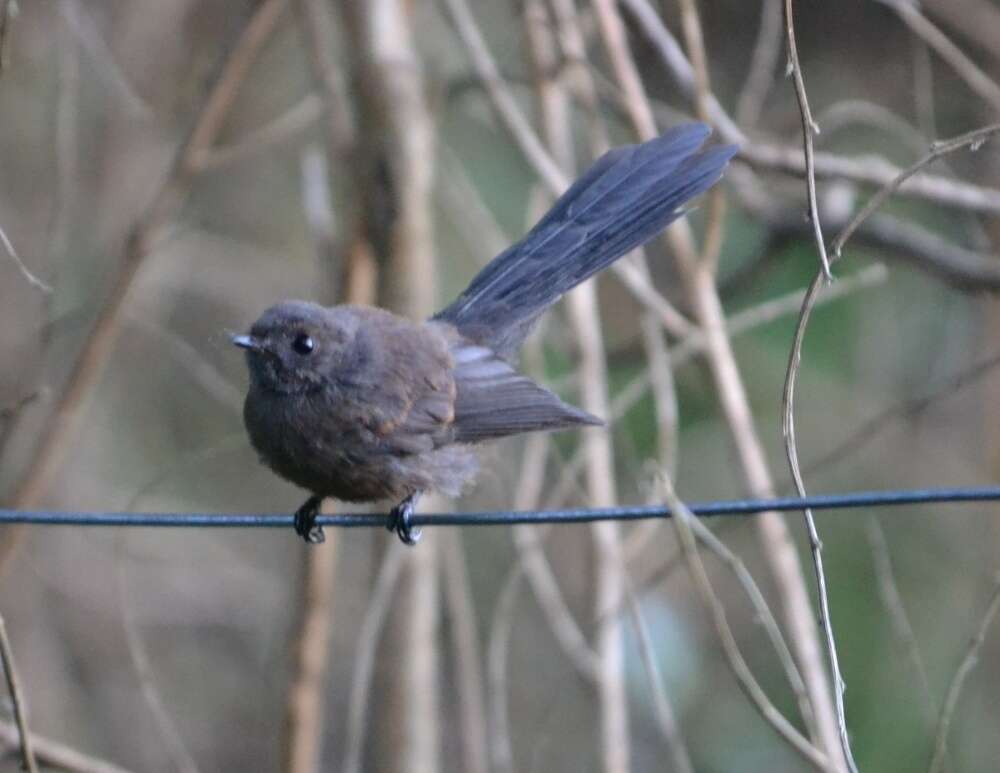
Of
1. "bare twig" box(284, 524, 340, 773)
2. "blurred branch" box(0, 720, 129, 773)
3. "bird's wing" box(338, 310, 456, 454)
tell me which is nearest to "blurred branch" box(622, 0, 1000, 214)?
"bird's wing" box(338, 310, 456, 454)

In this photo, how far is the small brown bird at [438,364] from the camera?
3957 millimetres

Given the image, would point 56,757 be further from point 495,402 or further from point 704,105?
point 704,105

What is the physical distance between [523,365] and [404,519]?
1.97 metres

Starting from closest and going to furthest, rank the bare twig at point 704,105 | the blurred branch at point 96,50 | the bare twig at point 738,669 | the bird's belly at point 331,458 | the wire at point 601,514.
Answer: the wire at point 601,514
the bare twig at point 738,669
the bird's belly at point 331,458
the bare twig at point 704,105
the blurred branch at point 96,50

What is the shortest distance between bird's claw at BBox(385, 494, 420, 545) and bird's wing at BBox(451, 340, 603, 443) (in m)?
0.24

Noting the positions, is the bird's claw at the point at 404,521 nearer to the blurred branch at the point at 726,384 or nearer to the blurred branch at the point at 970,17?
the blurred branch at the point at 726,384

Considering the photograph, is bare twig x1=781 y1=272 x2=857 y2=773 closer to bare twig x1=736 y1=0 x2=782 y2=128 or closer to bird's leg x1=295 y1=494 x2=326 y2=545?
bird's leg x1=295 y1=494 x2=326 y2=545

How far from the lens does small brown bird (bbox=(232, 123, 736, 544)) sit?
13.0ft

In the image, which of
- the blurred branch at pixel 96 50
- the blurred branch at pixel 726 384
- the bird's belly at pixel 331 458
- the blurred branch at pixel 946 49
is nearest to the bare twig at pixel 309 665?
the bird's belly at pixel 331 458

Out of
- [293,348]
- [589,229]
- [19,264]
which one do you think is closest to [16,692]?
[19,264]

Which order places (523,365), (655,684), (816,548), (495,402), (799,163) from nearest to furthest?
(816,548) → (655,684) → (495,402) → (799,163) → (523,365)

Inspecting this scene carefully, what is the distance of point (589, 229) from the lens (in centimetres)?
445

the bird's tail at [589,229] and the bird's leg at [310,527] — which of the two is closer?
the bird's leg at [310,527]

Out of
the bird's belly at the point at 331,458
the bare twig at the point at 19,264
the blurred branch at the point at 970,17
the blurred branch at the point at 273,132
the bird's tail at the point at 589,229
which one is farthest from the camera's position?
the blurred branch at the point at 970,17
